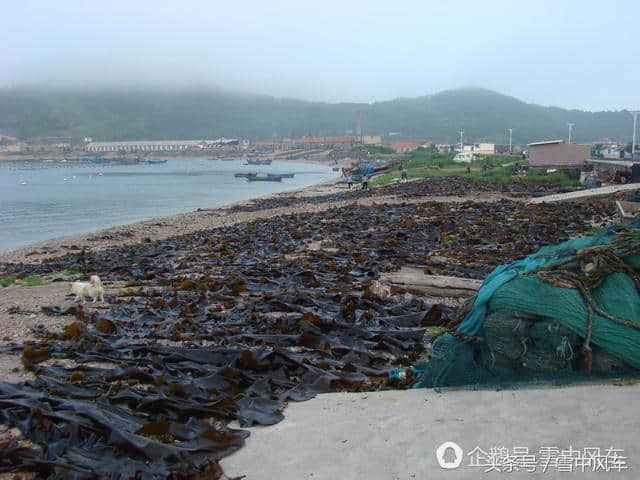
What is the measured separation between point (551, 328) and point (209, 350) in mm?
2865

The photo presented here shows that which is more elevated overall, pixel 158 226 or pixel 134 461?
pixel 134 461

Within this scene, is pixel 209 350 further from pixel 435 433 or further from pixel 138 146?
pixel 138 146

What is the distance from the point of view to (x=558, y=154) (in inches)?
1596

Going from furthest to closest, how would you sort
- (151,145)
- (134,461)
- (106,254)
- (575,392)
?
1. (151,145)
2. (106,254)
3. (575,392)
4. (134,461)

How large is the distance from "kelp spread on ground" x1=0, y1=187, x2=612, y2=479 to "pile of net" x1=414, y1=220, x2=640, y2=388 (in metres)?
0.73

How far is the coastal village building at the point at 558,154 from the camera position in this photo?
1574 inches

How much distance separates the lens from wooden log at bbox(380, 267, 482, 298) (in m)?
7.19

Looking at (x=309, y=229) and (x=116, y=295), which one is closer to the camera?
(x=116, y=295)

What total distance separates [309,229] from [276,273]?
6955mm

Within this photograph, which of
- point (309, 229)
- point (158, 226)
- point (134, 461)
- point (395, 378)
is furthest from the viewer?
point (158, 226)

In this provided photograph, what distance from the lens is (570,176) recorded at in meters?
31.6

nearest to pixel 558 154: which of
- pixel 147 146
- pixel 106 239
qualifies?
pixel 106 239

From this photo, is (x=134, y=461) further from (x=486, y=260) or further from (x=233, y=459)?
(x=486, y=260)

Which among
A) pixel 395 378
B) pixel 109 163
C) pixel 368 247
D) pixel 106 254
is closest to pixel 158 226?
pixel 106 254
